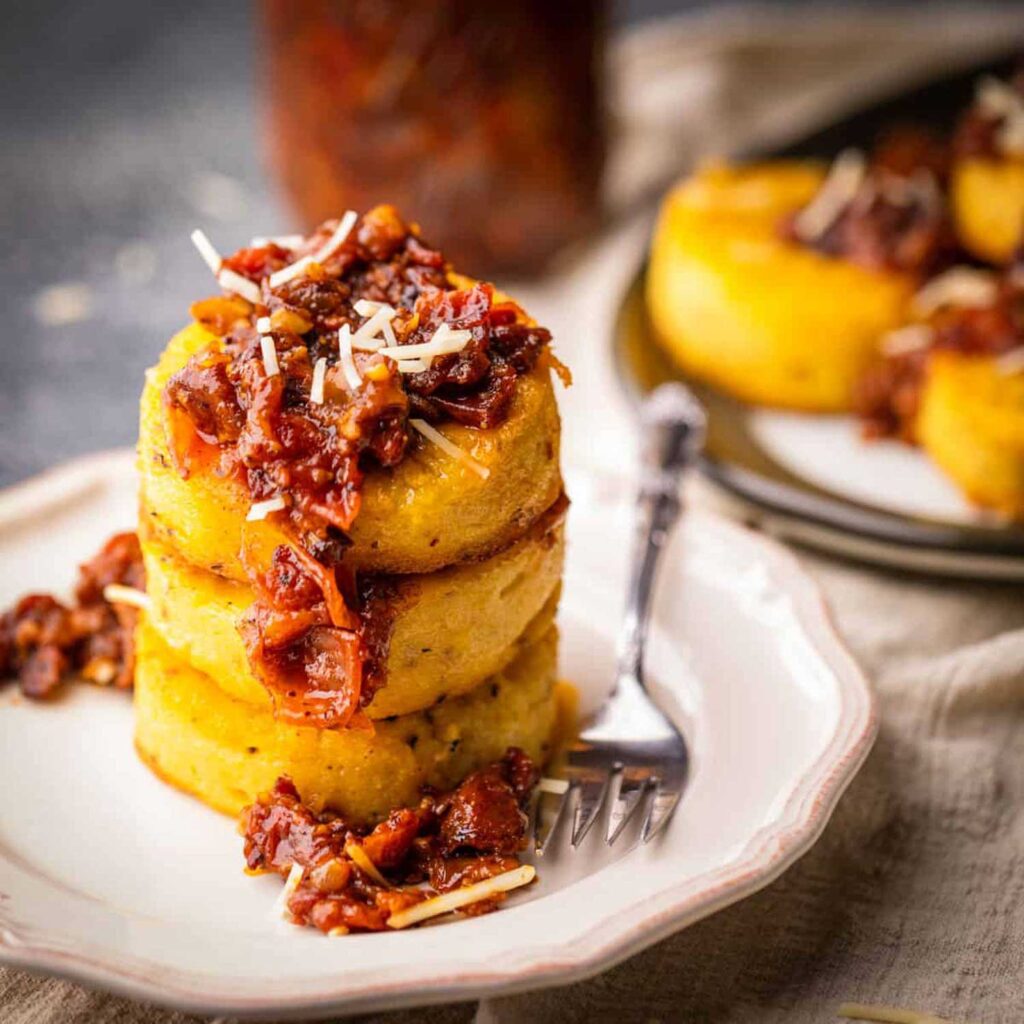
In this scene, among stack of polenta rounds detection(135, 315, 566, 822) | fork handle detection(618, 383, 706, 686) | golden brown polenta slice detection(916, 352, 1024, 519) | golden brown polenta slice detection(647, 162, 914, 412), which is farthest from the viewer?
golden brown polenta slice detection(647, 162, 914, 412)

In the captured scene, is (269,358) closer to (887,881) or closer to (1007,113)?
(887,881)

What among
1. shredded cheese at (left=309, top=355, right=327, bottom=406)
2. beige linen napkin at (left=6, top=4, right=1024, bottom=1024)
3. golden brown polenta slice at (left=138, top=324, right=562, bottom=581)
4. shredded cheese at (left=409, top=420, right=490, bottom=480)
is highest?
shredded cheese at (left=309, top=355, right=327, bottom=406)

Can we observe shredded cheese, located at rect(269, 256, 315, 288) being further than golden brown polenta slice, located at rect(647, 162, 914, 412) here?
No

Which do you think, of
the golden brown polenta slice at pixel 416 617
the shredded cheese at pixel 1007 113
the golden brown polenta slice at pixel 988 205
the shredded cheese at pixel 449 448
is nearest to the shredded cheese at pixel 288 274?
the shredded cheese at pixel 449 448

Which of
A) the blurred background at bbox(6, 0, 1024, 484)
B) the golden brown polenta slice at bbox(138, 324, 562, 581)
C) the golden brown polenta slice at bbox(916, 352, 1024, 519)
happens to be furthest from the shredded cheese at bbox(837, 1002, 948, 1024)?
the blurred background at bbox(6, 0, 1024, 484)

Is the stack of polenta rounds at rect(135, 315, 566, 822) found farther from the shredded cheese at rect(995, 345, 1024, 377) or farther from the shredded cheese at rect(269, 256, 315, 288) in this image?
the shredded cheese at rect(995, 345, 1024, 377)

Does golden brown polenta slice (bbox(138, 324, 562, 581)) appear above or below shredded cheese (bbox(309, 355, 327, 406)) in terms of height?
below

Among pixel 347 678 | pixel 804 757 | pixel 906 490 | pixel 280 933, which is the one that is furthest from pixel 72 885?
pixel 906 490

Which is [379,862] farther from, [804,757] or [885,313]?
[885,313]
